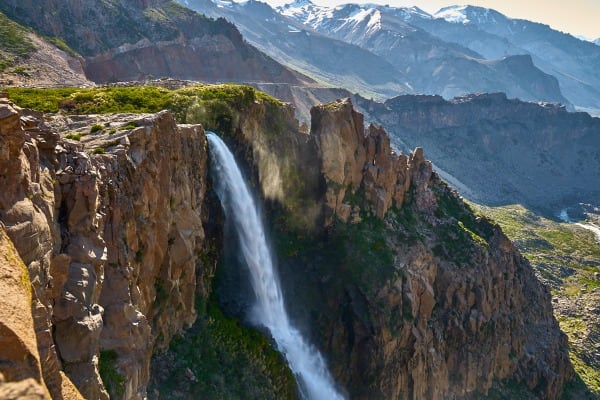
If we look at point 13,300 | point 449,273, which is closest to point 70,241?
point 13,300

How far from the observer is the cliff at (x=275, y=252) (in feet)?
Answer: 63.7

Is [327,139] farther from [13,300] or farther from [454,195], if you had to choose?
[13,300]

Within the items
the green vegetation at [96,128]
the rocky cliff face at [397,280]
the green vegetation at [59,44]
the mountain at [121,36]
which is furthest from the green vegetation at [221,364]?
the mountain at [121,36]

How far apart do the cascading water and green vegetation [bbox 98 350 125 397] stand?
22.6 m

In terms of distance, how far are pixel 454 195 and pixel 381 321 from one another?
3716 centimetres

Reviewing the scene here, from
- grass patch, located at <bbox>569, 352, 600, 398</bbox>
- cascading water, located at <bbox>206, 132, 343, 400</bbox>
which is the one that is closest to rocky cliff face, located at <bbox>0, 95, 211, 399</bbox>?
cascading water, located at <bbox>206, 132, 343, 400</bbox>

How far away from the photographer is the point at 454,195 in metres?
81.3

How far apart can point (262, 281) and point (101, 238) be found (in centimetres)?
2570

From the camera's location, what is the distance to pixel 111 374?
21766mm

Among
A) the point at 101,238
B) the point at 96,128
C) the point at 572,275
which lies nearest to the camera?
the point at 101,238

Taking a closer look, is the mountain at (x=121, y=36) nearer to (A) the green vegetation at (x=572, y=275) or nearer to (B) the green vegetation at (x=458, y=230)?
(B) the green vegetation at (x=458, y=230)

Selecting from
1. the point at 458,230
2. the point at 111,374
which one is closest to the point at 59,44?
the point at 458,230

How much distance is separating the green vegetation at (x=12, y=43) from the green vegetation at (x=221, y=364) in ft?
228

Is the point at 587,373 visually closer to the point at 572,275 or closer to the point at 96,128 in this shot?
the point at 572,275
